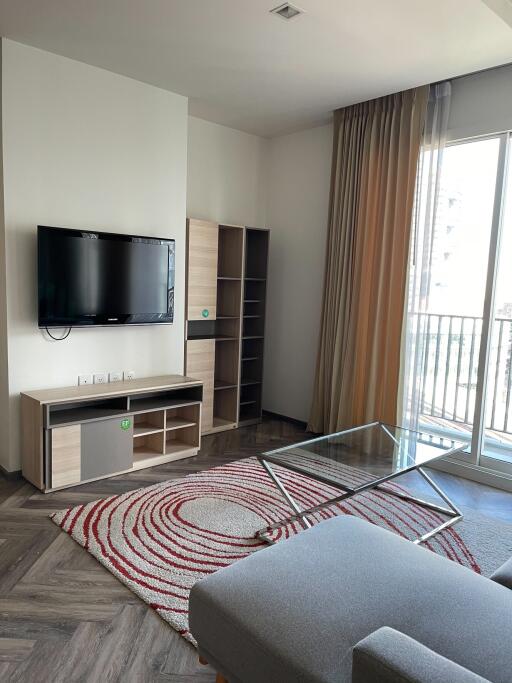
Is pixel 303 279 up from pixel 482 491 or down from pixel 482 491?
up

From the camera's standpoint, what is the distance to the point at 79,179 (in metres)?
3.54

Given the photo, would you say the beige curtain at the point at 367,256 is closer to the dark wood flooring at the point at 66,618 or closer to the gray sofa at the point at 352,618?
the dark wood flooring at the point at 66,618

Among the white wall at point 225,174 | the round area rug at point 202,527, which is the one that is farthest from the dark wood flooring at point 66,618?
the white wall at point 225,174

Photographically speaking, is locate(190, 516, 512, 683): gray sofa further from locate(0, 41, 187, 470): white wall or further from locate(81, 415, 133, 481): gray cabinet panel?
locate(0, 41, 187, 470): white wall

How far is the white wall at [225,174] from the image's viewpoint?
4691 millimetres

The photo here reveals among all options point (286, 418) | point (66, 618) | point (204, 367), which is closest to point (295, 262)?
point (204, 367)

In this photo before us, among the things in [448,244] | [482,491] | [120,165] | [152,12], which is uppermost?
[152,12]

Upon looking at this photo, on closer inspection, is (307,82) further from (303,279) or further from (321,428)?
(321,428)

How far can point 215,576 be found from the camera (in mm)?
1647

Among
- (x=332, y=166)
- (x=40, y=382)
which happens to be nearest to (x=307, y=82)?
(x=332, y=166)

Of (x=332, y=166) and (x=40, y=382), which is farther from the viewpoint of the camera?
(x=332, y=166)

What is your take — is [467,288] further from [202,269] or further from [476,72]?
[202,269]

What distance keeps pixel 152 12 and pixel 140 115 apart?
3.65ft

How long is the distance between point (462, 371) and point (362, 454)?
2.15 meters
